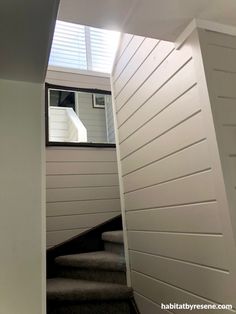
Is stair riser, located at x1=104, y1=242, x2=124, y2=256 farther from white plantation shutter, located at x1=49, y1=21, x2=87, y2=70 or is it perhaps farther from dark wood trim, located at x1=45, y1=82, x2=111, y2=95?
white plantation shutter, located at x1=49, y1=21, x2=87, y2=70

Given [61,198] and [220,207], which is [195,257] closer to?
[220,207]

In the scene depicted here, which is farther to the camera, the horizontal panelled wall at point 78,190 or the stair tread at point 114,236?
the horizontal panelled wall at point 78,190

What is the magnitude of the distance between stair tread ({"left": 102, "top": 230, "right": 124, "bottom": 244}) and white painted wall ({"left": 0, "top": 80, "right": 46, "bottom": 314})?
1.47 meters

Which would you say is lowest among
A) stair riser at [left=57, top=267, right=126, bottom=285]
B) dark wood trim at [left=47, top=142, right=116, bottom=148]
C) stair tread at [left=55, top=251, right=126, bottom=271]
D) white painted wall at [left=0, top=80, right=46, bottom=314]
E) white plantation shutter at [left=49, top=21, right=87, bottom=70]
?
stair riser at [left=57, top=267, right=126, bottom=285]

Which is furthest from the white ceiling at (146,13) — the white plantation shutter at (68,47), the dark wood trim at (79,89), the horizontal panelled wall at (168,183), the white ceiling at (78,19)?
the white plantation shutter at (68,47)

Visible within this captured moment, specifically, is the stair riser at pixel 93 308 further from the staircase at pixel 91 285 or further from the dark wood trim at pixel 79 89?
the dark wood trim at pixel 79 89

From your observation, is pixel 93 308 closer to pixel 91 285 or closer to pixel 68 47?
pixel 91 285

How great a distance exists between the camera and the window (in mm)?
3127

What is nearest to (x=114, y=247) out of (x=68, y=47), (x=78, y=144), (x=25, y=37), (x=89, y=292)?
(x=89, y=292)

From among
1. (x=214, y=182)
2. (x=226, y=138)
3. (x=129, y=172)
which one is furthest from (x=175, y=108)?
(x=129, y=172)

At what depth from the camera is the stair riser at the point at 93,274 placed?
2.04m

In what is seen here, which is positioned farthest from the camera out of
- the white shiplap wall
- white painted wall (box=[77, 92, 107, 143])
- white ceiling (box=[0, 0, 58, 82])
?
white painted wall (box=[77, 92, 107, 143])

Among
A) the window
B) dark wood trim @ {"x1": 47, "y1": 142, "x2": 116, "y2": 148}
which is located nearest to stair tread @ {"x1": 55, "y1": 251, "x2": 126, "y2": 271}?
dark wood trim @ {"x1": 47, "y1": 142, "x2": 116, "y2": 148}

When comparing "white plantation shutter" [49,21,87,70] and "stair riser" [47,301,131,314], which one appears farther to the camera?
"white plantation shutter" [49,21,87,70]
